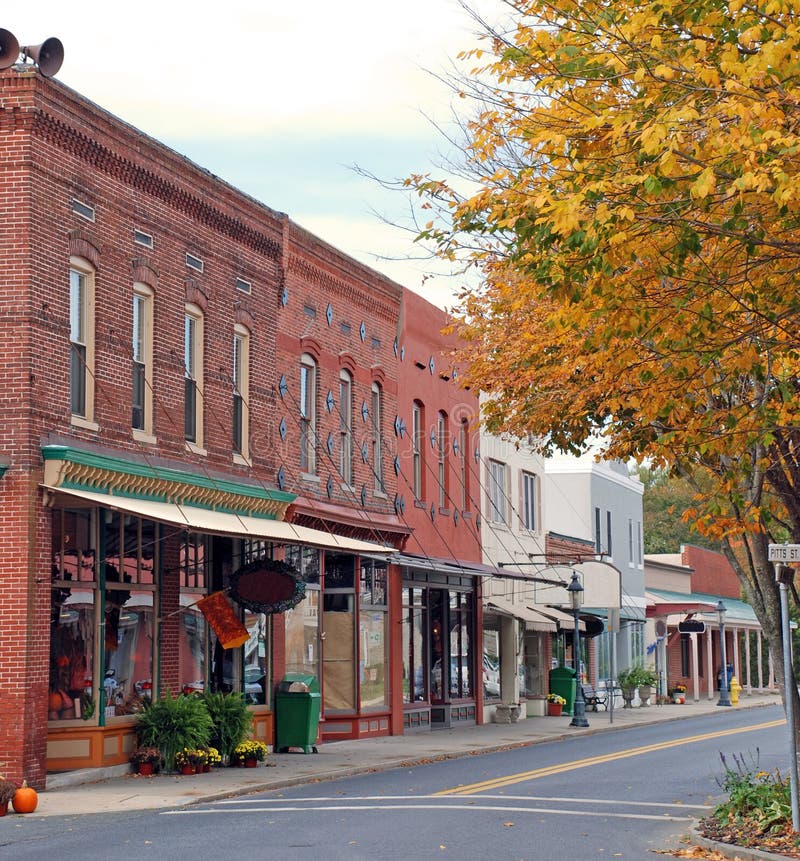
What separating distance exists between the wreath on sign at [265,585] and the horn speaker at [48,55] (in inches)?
330

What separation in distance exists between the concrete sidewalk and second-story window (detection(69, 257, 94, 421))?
5.04 m

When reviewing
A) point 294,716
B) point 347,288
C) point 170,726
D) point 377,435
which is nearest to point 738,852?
point 170,726

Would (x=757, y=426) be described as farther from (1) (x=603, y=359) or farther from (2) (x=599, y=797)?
(2) (x=599, y=797)

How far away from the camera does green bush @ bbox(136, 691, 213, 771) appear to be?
68.5 feet

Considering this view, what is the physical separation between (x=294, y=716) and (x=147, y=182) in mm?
9363

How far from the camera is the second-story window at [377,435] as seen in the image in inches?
1232

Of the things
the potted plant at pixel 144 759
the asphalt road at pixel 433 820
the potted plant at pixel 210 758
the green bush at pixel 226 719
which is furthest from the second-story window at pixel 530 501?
the potted plant at pixel 144 759

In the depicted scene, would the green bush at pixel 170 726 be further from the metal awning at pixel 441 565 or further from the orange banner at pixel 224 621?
the metal awning at pixel 441 565

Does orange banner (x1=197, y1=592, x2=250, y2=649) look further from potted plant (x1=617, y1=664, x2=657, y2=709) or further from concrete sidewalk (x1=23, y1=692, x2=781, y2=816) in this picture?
potted plant (x1=617, y1=664, x2=657, y2=709)

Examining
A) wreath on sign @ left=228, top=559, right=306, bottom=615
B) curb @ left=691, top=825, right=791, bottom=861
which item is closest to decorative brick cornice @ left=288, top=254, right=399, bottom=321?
wreath on sign @ left=228, top=559, right=306, bottom=615

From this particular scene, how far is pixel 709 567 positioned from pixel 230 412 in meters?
52.2

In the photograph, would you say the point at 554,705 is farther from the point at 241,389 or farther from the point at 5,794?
the point at 5,794

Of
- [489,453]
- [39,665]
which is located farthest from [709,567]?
[39,665]

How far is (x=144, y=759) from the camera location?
20672 millimetres
